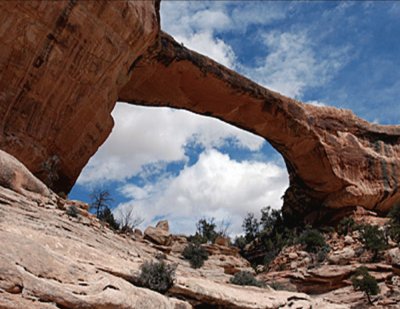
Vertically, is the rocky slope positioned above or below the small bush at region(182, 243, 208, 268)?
below

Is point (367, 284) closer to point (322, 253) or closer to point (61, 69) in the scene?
point (322, 253)

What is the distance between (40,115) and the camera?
13.4m

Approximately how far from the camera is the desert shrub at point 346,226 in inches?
904

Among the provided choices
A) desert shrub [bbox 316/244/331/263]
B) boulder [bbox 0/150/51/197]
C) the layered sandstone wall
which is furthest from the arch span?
boulder [bbox 0/150/51/197]

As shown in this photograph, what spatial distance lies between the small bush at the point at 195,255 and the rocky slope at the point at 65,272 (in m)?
8.42

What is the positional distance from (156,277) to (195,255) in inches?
491

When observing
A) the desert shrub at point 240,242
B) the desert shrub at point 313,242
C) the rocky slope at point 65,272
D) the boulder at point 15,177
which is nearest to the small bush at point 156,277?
the rocky slope at point 65,272

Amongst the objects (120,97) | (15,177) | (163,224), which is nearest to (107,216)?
(163,224)

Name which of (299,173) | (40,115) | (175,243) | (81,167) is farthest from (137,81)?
(299,173)

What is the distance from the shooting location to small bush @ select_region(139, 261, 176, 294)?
259 inches

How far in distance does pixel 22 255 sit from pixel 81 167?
12.1m

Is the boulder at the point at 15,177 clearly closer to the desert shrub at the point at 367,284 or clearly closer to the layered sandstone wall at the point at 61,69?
the layered sandstone wall at the point at 61,69

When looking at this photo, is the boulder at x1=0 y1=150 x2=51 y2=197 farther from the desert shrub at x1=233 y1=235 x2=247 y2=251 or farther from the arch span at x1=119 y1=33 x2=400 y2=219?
the desert shrub at x1=233 y1=235 x2=247 y2=251

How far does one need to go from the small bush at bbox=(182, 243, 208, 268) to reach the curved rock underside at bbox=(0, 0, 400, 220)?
6.26 meters
